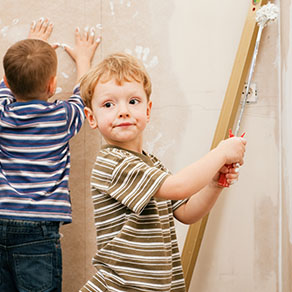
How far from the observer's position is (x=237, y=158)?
3.11 ft

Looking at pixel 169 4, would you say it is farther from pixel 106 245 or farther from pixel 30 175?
pixel 106 245

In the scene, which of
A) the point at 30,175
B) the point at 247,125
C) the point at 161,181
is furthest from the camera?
the point at 247,125

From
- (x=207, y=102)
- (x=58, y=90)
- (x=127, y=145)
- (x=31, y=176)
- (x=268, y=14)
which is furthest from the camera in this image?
(x=58, y=90)

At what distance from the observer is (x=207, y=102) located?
1466 millimetres

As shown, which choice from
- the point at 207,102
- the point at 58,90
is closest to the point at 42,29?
the point at 58,90

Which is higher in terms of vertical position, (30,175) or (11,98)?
(11,98)

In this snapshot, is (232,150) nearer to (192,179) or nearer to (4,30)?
(192,179)

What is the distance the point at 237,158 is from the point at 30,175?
687mm

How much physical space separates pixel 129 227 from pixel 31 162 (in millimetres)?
497

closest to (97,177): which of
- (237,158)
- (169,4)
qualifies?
(237,158)

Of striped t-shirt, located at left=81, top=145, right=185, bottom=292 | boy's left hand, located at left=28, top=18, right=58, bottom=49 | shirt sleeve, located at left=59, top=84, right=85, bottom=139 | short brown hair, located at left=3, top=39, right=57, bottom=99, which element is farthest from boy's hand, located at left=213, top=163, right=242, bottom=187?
boy's left hand, located at left=28, top=18, right=58, bottom=49

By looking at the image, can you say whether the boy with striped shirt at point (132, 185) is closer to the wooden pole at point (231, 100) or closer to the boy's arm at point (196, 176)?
the boy's arm at point (196, 176)

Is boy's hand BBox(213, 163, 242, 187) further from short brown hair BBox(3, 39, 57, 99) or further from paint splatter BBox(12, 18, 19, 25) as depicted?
paint splatter BBox(12, 18, 19, 25)

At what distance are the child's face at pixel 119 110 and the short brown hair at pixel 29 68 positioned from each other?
41 cm
